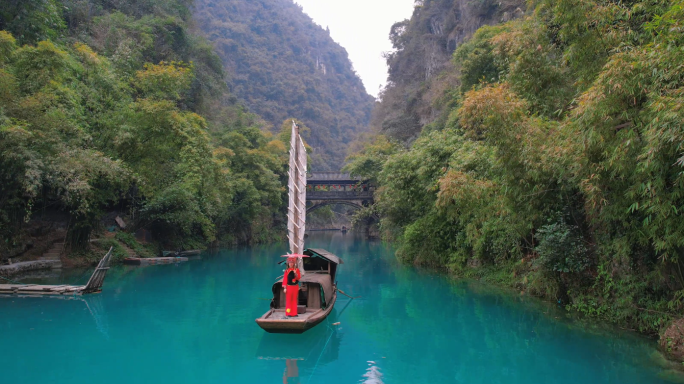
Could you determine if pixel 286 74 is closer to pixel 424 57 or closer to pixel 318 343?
pixel 424 57

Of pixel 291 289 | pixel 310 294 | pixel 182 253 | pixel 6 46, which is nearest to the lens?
pixel 291 289

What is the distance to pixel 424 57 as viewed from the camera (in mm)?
34062

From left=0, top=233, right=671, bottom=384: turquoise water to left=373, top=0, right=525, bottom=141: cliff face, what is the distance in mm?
17493

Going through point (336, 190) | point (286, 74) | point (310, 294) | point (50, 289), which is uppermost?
point (286, 74)

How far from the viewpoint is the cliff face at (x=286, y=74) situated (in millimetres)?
64750

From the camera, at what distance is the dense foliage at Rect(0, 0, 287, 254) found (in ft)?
37.7

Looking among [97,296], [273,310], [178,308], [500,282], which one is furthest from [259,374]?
[500,282]

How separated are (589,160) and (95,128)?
14.2 metres

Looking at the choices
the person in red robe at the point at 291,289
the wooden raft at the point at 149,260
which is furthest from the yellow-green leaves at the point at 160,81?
the person in red robe at the point at 291,289

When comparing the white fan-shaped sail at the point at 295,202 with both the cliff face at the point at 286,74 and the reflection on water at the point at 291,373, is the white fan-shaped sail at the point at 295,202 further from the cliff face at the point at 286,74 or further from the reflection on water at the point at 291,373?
the cliff face at the point at 286,74

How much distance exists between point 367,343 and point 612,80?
198 inches

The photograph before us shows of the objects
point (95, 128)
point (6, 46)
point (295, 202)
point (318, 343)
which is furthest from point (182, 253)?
point (318, 343)

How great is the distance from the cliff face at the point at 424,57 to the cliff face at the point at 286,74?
25322mm

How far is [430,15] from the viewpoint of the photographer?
34.0 m
